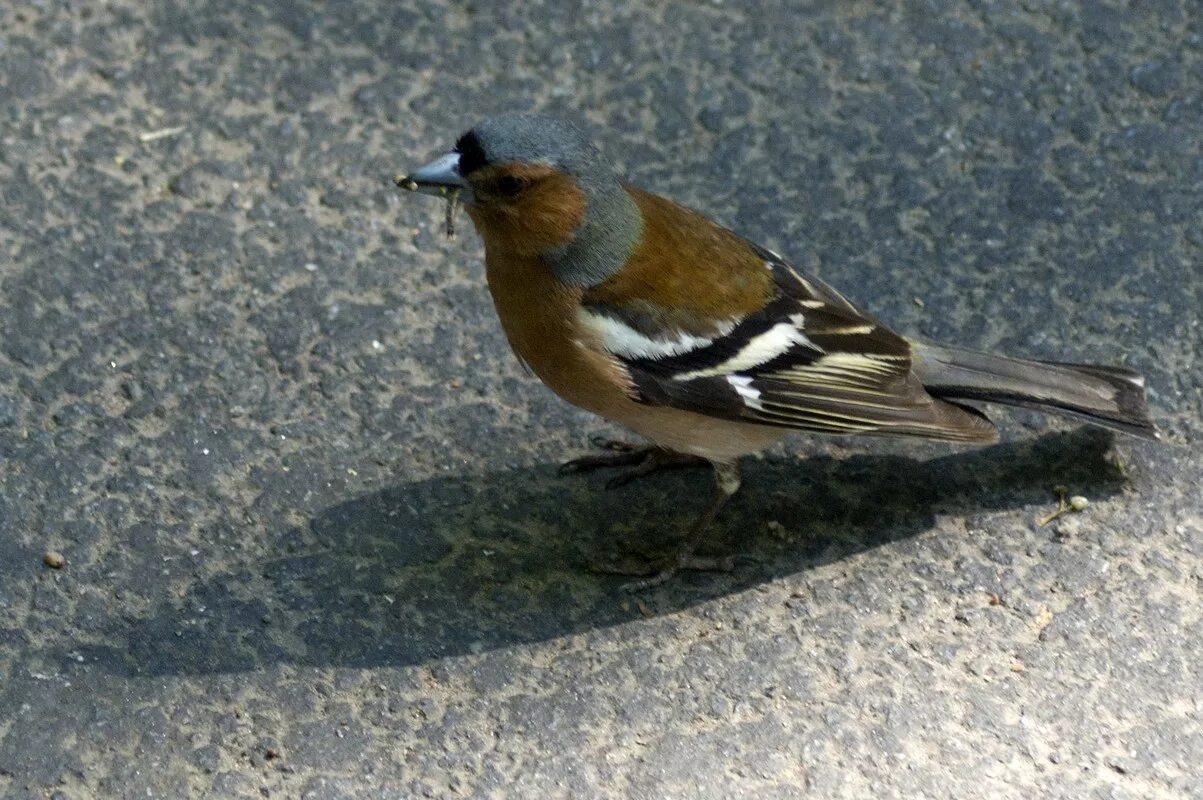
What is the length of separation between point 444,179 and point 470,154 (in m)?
0.10

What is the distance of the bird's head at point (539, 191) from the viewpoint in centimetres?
374

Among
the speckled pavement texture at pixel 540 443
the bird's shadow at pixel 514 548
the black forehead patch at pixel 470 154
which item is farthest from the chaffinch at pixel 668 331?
the speckled pavement texture at pixel 540 443

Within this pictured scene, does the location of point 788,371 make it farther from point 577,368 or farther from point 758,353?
point 577,368

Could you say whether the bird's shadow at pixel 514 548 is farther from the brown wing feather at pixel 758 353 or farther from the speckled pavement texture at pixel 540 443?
the brown wing feather at pixel 758 353

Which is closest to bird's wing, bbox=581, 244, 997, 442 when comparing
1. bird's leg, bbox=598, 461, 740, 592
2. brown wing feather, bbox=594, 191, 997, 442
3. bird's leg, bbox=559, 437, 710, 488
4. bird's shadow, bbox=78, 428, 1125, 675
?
brown wing feather, bbox=594, 191, 997, 442

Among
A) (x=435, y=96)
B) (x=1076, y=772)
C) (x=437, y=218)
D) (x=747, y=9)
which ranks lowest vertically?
(x=1076, y=772)

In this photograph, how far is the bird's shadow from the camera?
3.74 metres

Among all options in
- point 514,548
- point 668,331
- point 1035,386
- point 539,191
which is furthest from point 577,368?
point 1035,386

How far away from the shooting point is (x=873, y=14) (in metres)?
5.61

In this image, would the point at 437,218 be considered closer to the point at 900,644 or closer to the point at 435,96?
the point at 435,96

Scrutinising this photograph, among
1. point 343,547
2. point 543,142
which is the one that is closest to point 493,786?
point 343,547

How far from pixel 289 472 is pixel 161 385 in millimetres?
537

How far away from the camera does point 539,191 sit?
3.80 m

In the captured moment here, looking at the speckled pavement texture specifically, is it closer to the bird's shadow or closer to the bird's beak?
the bird's shadow
